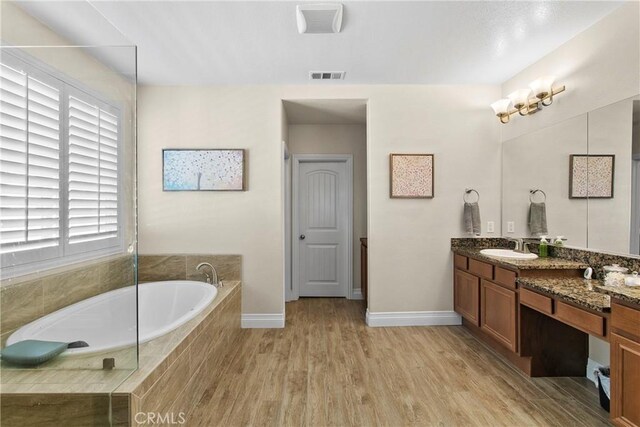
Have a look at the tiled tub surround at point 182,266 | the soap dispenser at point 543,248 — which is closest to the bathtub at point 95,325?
the tiled tub surround at point 182,266

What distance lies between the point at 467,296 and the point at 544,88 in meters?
1.97

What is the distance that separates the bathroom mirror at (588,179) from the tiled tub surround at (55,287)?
3.05 metres

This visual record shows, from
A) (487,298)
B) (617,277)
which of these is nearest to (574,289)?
(617,277)

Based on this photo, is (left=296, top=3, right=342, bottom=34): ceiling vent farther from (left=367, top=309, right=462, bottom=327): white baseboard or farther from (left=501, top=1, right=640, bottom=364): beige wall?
(left=367, top=309, right=462, bottom=327): white baseboard

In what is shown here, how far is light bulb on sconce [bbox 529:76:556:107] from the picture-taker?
Answer: 8.23 feet

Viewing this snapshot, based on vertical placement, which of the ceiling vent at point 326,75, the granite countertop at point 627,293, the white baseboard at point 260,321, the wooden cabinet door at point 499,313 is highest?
the ceiling vent at point 326,75

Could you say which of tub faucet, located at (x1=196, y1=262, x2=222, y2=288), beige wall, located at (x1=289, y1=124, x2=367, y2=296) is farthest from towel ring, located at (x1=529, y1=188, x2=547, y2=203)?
tub faucet, located at (x1=196, y1=262, x2=222, y2=288)

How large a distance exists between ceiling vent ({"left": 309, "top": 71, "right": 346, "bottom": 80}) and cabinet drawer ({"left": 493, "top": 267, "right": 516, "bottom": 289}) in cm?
226

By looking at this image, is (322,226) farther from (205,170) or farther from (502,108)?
(502,108)

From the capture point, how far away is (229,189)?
3133 millimetres

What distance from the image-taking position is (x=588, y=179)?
2.21 m

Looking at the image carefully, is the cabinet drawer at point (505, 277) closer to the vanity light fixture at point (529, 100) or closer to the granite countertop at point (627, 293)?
the granite countertop at point (627, 293)

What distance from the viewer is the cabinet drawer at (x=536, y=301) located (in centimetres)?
192

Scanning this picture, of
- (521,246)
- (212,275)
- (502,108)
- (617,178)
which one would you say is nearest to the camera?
(617,178)
